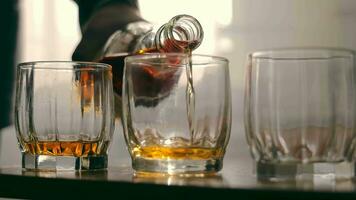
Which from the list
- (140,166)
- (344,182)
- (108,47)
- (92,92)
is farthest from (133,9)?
(344,182)

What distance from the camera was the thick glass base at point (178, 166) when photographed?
586 mm

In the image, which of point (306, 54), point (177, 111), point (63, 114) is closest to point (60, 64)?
point (63, 114)

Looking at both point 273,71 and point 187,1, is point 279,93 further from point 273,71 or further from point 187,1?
point 187,1

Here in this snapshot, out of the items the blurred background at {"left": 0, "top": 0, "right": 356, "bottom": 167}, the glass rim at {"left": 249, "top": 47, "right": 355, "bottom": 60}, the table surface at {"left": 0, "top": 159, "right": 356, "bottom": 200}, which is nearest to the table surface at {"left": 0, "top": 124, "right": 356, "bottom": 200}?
the table surface at {"left": 0, "top": 159, "right": 356, "bottom": 200}

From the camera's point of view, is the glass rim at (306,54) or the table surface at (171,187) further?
the glass rim at (306,54)

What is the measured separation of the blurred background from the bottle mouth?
17 centimetres

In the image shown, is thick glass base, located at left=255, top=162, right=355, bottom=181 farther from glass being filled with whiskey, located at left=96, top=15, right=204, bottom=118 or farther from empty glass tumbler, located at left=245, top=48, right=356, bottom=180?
glass being filled with whiskey, located at left=96, top=15, right=204, bottom=118

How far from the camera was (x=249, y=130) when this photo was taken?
0.57 metres

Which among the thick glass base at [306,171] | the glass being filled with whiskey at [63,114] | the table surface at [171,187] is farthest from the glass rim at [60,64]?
the thick glass base at [306,171]

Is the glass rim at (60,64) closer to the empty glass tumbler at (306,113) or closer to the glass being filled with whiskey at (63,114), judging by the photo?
the glass being filled with whiskey at (63,114)

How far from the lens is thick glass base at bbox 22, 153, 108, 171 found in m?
0.67

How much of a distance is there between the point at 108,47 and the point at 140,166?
0.32 m

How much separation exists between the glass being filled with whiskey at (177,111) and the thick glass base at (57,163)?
3.2 inches

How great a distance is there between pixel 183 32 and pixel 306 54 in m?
0.17
